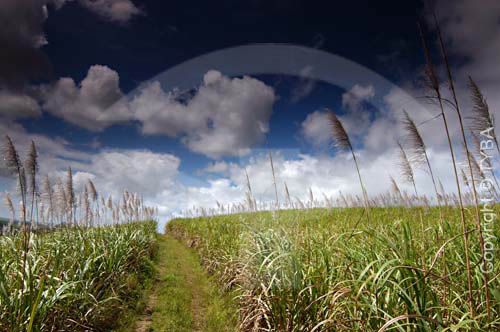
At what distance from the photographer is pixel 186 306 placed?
6.68 m

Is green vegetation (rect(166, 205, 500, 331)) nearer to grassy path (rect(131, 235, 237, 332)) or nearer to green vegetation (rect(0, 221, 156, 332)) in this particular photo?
grassy path (rect(131, 235, 237, 332))

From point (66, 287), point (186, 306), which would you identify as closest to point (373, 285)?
point (66, 287)

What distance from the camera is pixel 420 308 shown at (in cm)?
248

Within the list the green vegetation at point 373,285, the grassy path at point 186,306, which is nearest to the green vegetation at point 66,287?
the grassy path at point 186,306

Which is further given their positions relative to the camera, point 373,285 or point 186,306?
point 186,306

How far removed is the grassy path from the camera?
553 cm

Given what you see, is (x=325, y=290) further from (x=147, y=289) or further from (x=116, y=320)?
(x=147, y=289)

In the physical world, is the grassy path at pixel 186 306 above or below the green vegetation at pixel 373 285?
below

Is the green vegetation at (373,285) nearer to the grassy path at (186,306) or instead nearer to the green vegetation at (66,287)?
the grassy path at (186,306)

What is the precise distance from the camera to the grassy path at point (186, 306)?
18.1 feet

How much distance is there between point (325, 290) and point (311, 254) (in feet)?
2.99

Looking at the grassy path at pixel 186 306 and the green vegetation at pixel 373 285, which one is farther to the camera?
the grassy path at pixel 186 306


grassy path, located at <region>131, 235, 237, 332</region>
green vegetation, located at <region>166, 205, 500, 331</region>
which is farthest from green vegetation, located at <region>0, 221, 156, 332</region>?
green vegetation, located at <region>166, 205, 500, 331</region>

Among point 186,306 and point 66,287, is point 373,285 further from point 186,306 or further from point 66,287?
point 186,306
